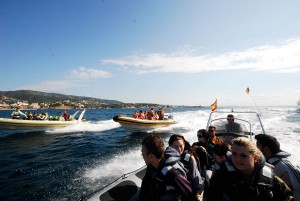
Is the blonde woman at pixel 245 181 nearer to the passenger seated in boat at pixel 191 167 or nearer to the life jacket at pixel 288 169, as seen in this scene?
the passenger seated in boat at pixel 191 167

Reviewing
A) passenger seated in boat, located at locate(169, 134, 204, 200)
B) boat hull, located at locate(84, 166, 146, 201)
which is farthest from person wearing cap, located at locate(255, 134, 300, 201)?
boat hull, located at locate(84, 166, 146, 201)

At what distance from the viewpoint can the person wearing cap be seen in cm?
241

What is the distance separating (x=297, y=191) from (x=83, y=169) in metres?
6.15

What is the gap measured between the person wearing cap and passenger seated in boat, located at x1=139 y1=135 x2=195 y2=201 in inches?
54.1

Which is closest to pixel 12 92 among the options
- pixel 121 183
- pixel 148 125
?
pixel 148 125

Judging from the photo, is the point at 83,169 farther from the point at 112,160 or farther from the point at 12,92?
the point at 12,92

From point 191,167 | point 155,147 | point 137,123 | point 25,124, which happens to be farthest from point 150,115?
point 155,147

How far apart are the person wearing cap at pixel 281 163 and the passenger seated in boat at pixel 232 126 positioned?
319 centimetres

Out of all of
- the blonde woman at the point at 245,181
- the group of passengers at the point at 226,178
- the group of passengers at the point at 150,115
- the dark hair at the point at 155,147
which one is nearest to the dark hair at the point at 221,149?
the group of passengers at the point at 226,178

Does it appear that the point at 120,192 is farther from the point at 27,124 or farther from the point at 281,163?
the point at 27,124

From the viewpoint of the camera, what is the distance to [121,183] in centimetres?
346

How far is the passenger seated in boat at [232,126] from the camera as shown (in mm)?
6094

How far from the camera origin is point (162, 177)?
1.91m

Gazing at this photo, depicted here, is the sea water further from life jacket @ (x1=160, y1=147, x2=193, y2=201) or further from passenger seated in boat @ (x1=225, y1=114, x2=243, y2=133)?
life jacket @ (x1=160, y1=147, x2=193, y2=201)
